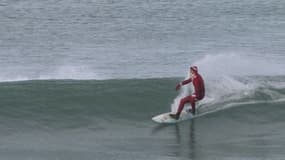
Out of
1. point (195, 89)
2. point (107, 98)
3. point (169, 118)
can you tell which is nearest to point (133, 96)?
point (107, 98)

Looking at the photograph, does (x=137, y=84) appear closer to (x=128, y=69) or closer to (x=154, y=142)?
(x=154, y=142)

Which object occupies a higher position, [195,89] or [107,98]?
[195,89]

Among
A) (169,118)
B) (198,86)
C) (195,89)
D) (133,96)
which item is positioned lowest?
(133,96)

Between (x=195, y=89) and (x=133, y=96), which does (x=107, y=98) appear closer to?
(x=133, y=96)

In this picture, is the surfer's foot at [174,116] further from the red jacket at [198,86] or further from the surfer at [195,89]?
the red jacket at [198,86]

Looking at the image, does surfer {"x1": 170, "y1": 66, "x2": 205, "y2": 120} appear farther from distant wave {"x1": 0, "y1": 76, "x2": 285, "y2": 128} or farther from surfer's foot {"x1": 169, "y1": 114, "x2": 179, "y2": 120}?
distant wave {"x1": 0, "y1": 76, "x2": 285, "y2": 128}

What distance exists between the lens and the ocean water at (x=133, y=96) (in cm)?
2191

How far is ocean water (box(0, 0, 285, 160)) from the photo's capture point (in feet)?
71.9

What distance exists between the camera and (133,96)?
→ 26641mm

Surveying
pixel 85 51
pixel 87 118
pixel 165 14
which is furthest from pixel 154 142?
pixel 165 14

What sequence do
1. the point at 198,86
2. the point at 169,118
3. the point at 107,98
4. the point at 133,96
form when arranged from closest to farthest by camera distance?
the point at 198,86
the point at 169,118
the point at 107,98
the point at 133,96

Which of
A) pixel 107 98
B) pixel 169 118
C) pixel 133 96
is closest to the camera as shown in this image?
pixel 169 118

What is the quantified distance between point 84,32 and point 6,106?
22.5 meters

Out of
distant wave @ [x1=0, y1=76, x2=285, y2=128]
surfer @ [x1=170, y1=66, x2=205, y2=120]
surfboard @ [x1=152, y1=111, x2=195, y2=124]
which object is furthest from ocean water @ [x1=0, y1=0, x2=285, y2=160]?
surfer @ [x1=170, y1=66, x2=205, y2=120]
